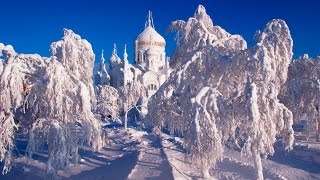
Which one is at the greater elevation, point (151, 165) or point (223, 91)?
point (223, 91)

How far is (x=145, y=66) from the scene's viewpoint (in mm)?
58688

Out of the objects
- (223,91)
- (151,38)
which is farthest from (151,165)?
(151,38)

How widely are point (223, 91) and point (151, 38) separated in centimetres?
4307

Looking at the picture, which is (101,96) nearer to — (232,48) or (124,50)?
(124,50)

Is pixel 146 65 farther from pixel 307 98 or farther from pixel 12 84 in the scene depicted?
pixel 12 84

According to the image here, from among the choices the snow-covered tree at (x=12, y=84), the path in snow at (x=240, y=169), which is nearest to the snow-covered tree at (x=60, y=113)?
the snow-covered tree at (x=12, y=84)

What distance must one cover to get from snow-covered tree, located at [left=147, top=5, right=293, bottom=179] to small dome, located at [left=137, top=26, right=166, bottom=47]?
3923 cm

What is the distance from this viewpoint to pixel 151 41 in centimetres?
5906

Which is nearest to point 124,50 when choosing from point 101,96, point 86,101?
point 101,96

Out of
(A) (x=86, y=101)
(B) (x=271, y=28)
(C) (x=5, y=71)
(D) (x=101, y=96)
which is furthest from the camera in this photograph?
(D) (x=101, y=96)

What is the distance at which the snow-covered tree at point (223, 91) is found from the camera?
1316 cm

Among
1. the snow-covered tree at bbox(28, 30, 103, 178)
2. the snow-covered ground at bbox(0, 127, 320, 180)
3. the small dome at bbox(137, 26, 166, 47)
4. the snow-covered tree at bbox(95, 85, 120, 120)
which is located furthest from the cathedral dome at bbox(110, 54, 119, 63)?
the snow-covered tree at bbox(28, 30, 103, 178)

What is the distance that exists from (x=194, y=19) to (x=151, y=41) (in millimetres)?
40674

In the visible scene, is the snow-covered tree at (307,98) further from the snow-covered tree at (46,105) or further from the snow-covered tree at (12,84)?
the snow-covered tree at (12,84)
